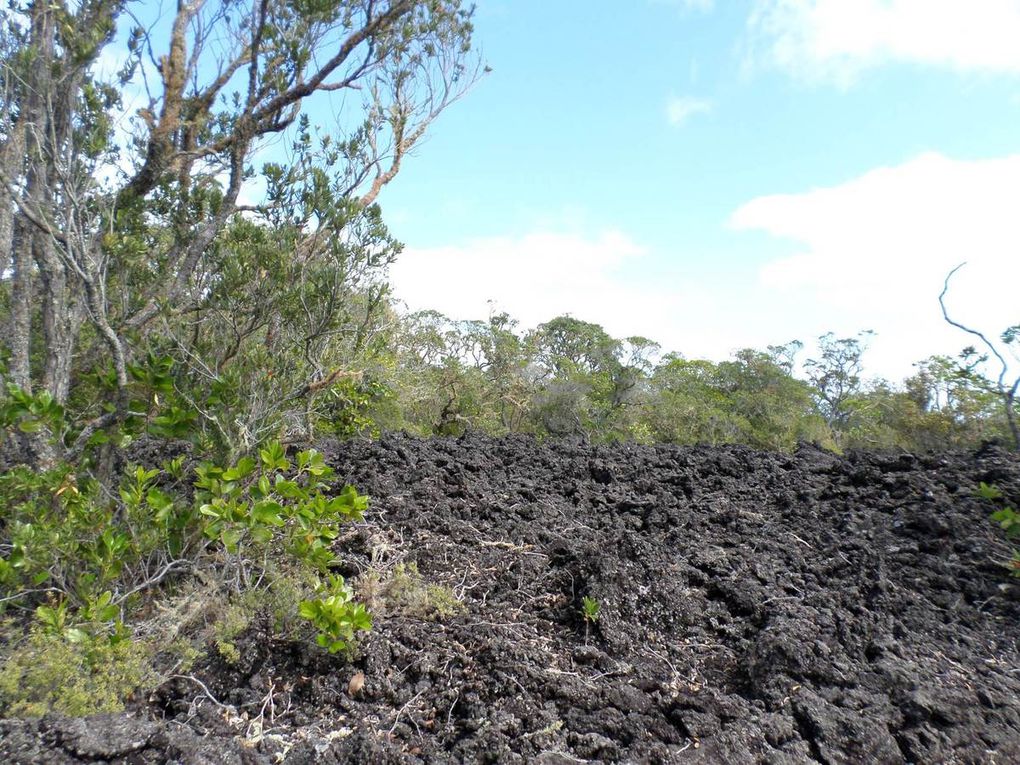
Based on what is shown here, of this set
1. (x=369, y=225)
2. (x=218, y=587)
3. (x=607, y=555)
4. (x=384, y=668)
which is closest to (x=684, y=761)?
(x=384, y=668)

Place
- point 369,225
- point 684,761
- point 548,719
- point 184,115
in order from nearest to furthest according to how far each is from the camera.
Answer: point 684,761
point 548,719
point 369,225
point 184,115

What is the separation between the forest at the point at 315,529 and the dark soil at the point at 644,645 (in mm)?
17

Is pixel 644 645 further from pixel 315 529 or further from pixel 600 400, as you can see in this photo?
pixel 600 400

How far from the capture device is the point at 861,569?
3.82 meters

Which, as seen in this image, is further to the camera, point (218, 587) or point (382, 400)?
point (382, 400)

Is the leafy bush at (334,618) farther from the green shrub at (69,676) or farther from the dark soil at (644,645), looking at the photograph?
the green shrub at (69,676)

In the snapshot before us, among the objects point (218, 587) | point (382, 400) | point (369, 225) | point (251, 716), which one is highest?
point (369, 225)

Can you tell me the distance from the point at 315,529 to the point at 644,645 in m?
1.50

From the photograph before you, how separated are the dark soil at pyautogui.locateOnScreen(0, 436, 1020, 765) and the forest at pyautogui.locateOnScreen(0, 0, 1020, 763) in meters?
0.02

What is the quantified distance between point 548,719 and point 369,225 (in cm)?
267

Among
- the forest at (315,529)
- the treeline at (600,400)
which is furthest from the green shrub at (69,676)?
the treeline at (600,400)

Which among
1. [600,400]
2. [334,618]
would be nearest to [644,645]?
[334,618]

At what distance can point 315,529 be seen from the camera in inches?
123

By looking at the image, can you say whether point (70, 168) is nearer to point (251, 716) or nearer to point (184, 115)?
point (184, 115)
